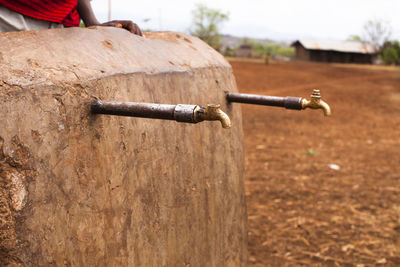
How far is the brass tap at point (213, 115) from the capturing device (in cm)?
103

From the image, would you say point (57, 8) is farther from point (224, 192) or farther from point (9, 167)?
point (224, 192)

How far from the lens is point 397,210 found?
4.05m

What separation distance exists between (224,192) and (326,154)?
4167mm

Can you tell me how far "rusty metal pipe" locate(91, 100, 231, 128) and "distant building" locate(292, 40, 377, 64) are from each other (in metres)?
29.2

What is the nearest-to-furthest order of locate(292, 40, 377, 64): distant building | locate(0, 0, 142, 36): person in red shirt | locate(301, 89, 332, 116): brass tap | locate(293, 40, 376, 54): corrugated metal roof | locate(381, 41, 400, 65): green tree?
locate(0, 0, 142, 36): person in red shirt
locate(301, 89, 332, 116): brass tap
locate(381, 41, 400, 65): green tree
locate(293, 40, 376, 54): corrugated metal roof
locate(292, 40, 377, 64): distant building

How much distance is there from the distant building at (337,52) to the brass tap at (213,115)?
2931 centimetres

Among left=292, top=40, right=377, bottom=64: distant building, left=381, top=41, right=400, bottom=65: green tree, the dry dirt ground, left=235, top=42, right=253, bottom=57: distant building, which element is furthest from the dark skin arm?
left=235, top=42, right=253, bottom=57: distant building

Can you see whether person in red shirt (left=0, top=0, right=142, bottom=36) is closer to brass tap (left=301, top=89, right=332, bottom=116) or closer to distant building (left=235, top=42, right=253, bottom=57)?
brass tap (left=301, top=89, right=332, bottom=116)

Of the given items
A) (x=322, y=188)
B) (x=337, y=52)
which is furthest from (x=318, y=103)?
(x=337, y=52)

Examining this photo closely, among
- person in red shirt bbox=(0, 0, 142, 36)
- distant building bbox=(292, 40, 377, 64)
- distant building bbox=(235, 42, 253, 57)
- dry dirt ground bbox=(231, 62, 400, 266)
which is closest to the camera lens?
person in red shirt bbox=(0, 0, 142, 36)

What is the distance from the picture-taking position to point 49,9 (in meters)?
1.54

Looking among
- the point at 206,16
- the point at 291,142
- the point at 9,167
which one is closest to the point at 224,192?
the point at 9,167

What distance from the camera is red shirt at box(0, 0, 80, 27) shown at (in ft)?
4.65

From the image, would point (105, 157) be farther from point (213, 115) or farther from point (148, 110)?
point (213, 115)
